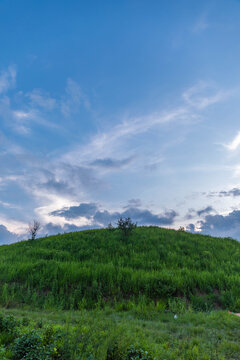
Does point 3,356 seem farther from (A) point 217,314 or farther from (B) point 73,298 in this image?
(A) point 217,314

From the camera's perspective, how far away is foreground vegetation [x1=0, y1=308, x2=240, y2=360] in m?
5.16

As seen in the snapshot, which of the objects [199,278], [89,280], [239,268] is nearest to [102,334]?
[89,280]

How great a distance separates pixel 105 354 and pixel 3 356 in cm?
229

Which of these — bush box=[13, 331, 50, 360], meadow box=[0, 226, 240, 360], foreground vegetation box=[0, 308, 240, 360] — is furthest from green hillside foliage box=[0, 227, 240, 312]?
bush box=[13, 331, 50, 360]

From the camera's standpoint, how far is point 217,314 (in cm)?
896

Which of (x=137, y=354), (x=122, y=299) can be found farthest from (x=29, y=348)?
(x=122, y=299)

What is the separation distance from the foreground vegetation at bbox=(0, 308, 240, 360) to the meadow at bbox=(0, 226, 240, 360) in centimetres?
2

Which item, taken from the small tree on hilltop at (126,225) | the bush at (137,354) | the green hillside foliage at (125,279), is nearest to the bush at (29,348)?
the bush at (137,354)

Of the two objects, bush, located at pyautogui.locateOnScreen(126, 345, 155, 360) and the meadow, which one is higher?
the meadow

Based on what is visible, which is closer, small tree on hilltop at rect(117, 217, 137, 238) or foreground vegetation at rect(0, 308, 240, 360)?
foreground vegetation at rect(0, 308, 240, 360)

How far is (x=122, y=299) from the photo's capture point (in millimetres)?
11398

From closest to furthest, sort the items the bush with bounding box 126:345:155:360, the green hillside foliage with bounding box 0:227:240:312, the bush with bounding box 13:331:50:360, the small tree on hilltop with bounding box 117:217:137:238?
the bush with bounding box 13:331:50:360, the bush with bounding box 126:345:155:360, the green hillside foliage with bounding box 0:227:240:312, the small tree on hilltop with bounding box 117:217:137:238

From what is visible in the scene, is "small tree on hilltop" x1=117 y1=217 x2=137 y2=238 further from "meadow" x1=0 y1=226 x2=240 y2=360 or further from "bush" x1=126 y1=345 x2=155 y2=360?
"bush" x1=126 y1=345 x2=155 y2=360

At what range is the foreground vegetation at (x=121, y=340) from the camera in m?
5.16
